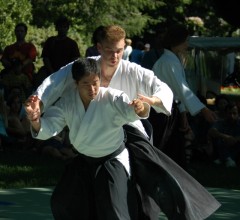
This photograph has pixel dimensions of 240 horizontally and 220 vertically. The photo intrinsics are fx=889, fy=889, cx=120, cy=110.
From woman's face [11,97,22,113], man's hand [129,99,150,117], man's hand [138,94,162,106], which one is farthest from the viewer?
woman's face [11,97,22,113]

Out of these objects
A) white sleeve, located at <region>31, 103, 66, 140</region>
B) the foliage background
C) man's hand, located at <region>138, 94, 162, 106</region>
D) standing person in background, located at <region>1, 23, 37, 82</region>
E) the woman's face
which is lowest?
the foliage background

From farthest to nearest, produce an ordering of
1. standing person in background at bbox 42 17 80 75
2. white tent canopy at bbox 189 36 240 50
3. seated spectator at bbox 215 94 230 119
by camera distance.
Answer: white tent canopy at bbox 189 36 240 50, standing person in background at bbox 42 17 80 75, seated spectator at bbox 215 94 230 119

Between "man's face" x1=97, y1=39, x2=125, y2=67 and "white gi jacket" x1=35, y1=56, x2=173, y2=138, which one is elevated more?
"man's face" x1=97, y1=39, x2=125, y2=67

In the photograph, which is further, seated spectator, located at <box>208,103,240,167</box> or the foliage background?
the foliage background

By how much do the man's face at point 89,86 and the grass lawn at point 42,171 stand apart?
14.6 ft

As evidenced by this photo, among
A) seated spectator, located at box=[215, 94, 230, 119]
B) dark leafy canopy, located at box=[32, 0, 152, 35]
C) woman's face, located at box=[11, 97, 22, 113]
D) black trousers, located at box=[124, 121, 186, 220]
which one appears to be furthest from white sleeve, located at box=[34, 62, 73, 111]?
dark leafy canopy, located at box=[32, 0, 152, 35]

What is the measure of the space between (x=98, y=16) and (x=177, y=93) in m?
22.0

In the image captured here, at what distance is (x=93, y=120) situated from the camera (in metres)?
5.76

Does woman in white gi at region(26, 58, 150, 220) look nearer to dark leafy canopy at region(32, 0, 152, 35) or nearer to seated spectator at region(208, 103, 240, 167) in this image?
seated spectator at region(208, 103, 240, 167)

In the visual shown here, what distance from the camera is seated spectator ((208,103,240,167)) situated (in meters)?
12.3

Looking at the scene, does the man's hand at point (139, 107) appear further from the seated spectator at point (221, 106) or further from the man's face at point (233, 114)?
the seated spectator at point (221, 106)

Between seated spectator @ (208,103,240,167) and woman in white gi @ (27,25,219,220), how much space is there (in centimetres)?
606

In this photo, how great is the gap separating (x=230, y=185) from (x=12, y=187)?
2.57m

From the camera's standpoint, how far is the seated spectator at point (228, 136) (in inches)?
483
